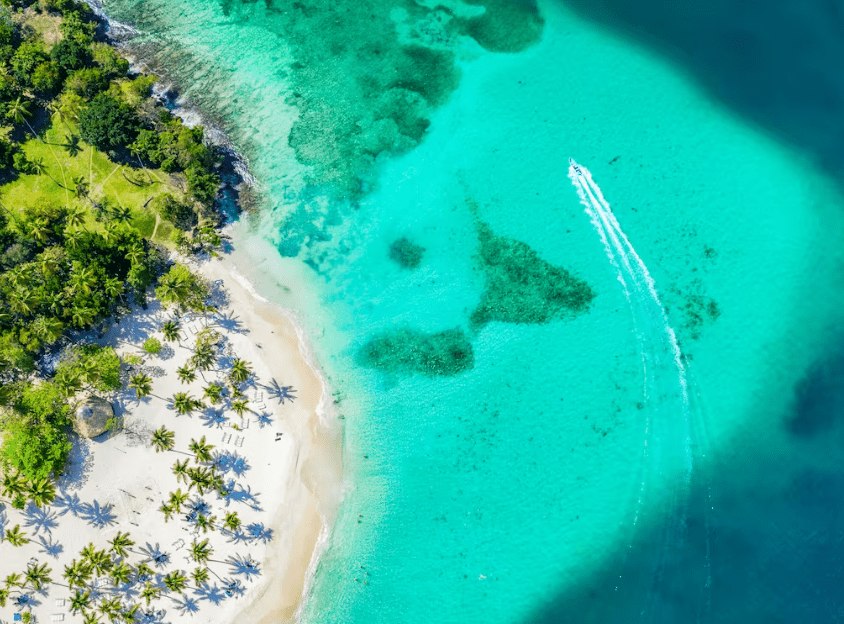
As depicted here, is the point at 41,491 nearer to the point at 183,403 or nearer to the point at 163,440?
the point at 163,440

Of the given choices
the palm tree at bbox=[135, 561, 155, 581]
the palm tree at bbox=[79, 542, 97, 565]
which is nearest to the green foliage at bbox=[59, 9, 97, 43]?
the palm tree at bbox=[79, 542, 97, 565]

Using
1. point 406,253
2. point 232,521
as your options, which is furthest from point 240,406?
point 406,253

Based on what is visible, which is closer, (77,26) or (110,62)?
(110,62)

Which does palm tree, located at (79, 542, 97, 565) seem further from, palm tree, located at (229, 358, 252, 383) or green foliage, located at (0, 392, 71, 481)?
palm tree, located at (229, 358, 252, 383)

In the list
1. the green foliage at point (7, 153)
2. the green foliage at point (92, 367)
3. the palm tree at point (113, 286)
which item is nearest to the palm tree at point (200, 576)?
the green foliage at point (92, 367)

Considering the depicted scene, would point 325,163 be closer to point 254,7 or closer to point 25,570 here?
point 254,7

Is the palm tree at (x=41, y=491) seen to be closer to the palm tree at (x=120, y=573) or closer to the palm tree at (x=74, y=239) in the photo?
the palm tree at (x=120, y=573)

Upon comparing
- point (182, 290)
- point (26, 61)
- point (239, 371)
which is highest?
point (26, 61)

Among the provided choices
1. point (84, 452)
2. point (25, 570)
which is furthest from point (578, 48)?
point (25, 570)
